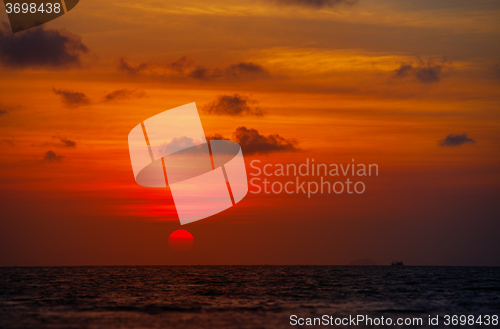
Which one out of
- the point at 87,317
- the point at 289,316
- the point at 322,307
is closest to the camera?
the point at 87,317

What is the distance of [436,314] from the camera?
45.2 metres

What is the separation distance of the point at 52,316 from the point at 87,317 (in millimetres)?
2992

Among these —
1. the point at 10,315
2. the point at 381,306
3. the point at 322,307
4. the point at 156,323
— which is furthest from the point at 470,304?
the point at 10,315

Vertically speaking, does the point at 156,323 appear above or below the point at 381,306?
above

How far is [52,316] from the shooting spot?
39.3m

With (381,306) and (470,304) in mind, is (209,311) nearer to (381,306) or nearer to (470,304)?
(381,306)

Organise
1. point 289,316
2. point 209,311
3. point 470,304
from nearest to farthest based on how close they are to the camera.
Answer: point 289,316 → point 209,311 → point 470,304

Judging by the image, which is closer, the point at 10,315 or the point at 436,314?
the point at 10,315

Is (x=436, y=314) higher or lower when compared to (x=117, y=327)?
lower

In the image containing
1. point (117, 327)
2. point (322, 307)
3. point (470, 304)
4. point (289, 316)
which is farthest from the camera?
point (470, 304)

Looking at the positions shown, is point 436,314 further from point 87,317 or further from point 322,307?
point 87,317

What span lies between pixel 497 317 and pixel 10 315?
40592 mm

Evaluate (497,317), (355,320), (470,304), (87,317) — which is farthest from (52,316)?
(470,304)

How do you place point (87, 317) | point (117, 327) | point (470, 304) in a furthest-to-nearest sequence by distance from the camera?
point (470, 304), point (87, 317), point (117, 327)
